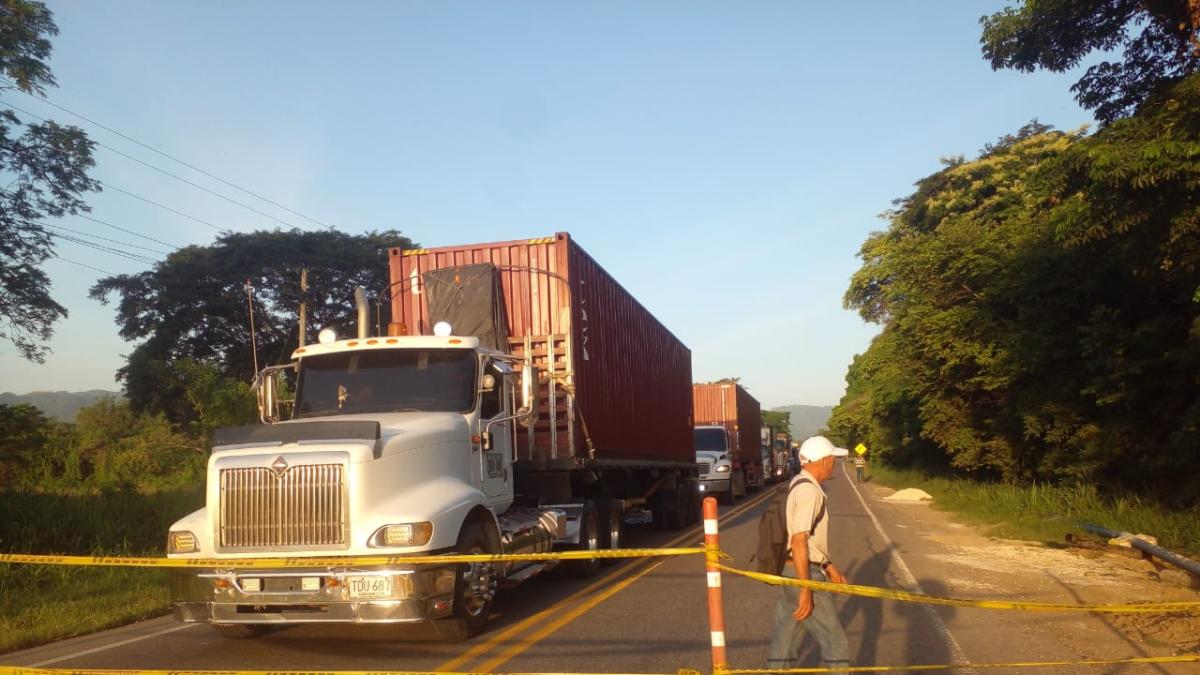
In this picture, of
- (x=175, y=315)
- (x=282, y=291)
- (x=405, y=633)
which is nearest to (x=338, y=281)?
(x=282, y=291)

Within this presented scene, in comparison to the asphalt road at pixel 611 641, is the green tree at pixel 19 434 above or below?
above

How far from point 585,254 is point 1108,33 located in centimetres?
795

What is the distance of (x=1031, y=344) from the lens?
1728cm

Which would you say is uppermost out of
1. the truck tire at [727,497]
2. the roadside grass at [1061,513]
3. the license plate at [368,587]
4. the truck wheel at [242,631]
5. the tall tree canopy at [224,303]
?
the tall tree canopy at [224,303]

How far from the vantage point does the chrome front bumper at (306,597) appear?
6.44m

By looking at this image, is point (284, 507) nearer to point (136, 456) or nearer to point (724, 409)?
point (136, 456)

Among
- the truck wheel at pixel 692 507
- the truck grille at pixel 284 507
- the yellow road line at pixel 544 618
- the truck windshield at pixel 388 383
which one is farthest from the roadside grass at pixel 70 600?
the truck wheel at pixel 692 507

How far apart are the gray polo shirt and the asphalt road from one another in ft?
6.02

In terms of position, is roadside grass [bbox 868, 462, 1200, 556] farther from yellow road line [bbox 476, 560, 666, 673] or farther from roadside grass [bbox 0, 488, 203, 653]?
roadside grass [bbox 0, 488, 203, 653]

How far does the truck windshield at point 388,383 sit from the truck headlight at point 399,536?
1.81 metres

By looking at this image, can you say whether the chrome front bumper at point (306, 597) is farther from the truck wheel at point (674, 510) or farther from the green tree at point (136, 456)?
the green tree at point (136, 456)

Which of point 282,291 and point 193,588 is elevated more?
point 282,291

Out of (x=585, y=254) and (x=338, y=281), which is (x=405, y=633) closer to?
(x=585, y=254)

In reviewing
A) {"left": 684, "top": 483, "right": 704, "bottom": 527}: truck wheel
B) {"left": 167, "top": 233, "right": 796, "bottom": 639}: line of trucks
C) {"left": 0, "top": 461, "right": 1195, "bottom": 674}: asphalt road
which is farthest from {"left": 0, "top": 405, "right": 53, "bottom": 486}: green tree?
{"left": 684, "top": 483, "right": 704, "bottom": 527}: truck wheel
